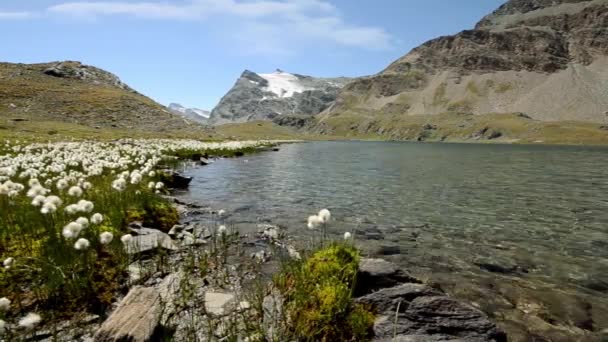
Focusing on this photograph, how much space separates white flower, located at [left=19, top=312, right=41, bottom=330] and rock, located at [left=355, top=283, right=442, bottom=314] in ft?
19.1

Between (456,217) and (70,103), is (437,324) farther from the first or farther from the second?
(70,103)

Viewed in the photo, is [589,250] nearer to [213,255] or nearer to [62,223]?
[213,255]

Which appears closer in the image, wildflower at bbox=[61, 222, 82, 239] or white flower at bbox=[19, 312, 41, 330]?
white flower at bbox=[19, 312, 41, 330]

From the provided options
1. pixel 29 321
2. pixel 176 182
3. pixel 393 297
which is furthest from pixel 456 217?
pixel 176 182

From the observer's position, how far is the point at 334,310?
21.9 feet

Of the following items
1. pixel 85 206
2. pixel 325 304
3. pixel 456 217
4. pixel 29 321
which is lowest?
pixel 456 217

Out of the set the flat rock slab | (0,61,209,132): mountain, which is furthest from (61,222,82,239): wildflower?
(0,61,209,132): mountain

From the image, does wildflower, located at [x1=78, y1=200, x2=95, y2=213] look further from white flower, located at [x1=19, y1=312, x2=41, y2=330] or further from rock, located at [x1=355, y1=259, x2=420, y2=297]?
rock, located at [x1=355, y1=259, x2=420, y2=297]

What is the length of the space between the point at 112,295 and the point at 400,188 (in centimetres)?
2281

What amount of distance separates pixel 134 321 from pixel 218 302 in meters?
2.08

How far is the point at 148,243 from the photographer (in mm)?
10930

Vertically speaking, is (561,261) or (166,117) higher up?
(166,117)

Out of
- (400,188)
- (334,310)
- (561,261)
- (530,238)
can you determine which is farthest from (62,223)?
(400,188)

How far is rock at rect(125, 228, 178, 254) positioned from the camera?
10219 millimetres
